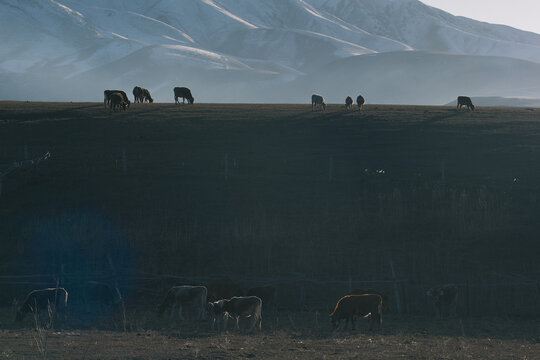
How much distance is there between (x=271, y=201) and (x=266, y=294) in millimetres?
10649

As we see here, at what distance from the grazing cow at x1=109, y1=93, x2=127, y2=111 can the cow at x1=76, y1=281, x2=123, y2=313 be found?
37.5m

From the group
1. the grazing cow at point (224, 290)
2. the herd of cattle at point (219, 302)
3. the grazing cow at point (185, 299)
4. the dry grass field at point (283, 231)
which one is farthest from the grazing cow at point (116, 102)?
the grazing cow at point (185, 299)

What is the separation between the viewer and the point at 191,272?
2620cm

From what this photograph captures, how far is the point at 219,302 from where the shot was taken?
19.0m

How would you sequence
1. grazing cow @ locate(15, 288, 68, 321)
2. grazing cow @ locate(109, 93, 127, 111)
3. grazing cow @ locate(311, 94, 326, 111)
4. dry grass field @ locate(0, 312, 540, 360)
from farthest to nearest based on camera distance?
grazing cow @ locate(311, 94, 326, 111) → grazing cow @ locate(109, 93, 127, 111) → grazing cow @ locate(15, 288, 68, 321) → dry grass field @ locate(0, 312, 540, 360)

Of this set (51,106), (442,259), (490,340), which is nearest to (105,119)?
(51,106)

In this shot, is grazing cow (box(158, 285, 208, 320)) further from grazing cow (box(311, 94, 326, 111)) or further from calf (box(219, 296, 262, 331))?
grazing cow (box(311, 94, 326, 111))

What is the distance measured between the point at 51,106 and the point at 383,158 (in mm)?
33589

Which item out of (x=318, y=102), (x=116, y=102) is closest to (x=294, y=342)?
(x=116, y=102)

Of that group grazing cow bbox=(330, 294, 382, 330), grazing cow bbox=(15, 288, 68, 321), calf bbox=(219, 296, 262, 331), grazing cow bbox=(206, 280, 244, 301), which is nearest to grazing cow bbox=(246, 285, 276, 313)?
grazing cow bbox=(206, 280, 244, 301)

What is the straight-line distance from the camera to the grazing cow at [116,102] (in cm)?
5831

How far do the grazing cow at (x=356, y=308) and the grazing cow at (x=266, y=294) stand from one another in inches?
153

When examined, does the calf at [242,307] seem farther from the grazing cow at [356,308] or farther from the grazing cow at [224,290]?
the grazing cow at [224,290]

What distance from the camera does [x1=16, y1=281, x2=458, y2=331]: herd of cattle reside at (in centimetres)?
1916
